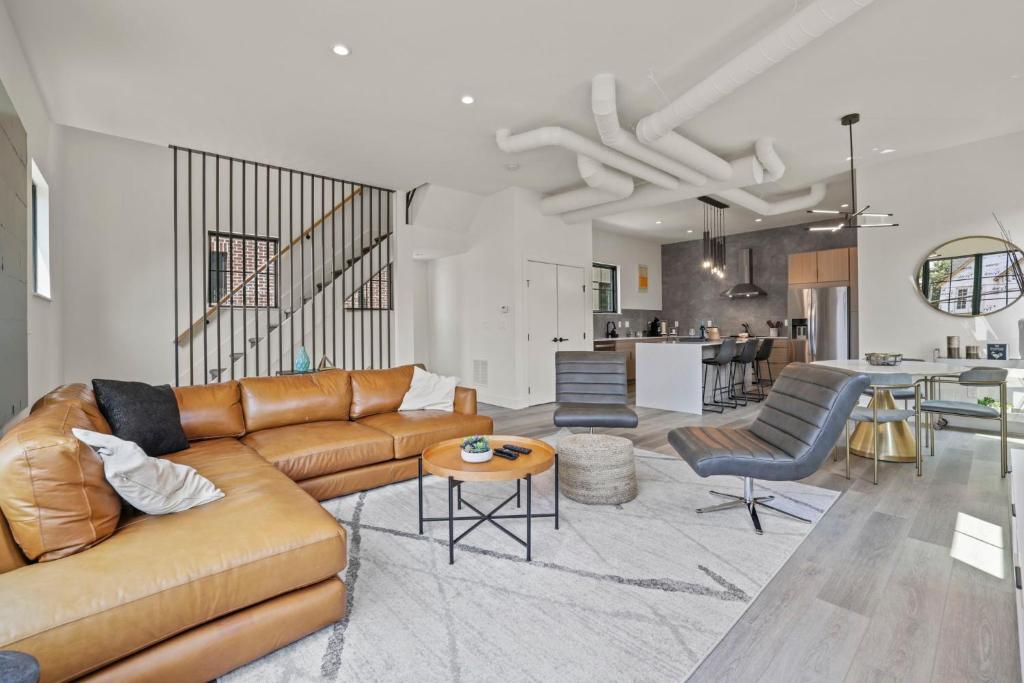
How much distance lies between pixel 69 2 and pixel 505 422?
459cm

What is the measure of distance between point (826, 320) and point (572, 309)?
414cm

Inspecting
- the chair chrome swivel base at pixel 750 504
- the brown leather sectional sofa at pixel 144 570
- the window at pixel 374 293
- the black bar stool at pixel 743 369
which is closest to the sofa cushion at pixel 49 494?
the brown leather sectional sofa at pixel 144 570

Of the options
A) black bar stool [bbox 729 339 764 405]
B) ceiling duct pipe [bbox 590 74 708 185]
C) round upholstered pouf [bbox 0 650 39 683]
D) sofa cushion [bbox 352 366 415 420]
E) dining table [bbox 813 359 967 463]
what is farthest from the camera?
black bar stool [bbox 729 339 764 405]

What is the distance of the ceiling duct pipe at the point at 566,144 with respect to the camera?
159 inches

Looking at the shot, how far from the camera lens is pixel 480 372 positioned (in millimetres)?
6820

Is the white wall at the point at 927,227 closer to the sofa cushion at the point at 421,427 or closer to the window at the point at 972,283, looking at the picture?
the window at the point at 972,283

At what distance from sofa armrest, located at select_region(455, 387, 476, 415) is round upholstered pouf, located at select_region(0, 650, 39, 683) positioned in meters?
2.84

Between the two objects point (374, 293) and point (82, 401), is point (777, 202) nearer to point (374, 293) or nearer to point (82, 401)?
point (374, 293)

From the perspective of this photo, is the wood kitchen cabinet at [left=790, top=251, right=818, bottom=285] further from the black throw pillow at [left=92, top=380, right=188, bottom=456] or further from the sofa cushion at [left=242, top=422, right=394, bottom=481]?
the black throw pillow at [left=92, top=380, right=188, bottom=456]

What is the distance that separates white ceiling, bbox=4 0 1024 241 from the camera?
2766mm

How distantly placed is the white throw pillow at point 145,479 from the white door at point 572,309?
5302 mm

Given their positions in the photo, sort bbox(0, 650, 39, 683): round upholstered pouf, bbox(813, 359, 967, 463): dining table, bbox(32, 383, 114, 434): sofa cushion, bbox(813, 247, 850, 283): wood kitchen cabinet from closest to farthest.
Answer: bbox(0, 650, 39, 683): round upholstered pouf < bbox(32, 383, 114, 434): sofa cushion < bbox(813, 359, 967, 463): dining table < bbox(813, 247, 850, 283): wood kitchen cabinet

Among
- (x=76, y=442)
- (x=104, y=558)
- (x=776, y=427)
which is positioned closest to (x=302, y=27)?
(x=76, y=442)

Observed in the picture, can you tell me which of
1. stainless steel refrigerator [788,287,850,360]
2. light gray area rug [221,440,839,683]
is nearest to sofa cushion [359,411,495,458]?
light gray area rug [221,440,839,683]
